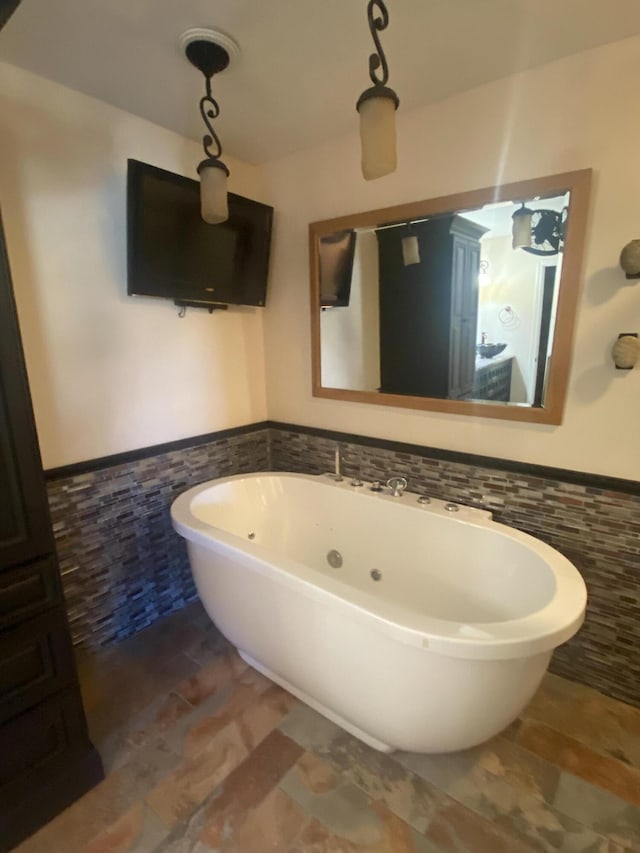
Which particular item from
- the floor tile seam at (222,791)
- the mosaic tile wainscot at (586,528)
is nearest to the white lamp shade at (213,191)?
the mosaic tile wainscot at (586,528)

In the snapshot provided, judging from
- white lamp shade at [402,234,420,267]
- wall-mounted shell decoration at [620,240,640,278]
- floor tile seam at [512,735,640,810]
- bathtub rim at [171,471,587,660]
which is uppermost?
white lamp shade at [402,234,420,267]

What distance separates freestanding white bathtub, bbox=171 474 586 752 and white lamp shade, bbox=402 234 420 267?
3.69ft

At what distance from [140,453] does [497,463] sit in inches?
65.5

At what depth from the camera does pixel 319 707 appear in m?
1.64

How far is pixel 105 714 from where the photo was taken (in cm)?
166

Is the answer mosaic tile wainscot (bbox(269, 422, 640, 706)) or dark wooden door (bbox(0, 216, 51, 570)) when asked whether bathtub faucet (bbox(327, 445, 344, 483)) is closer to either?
mosaic tile wainscot (bbox(269, 422, 640, 706))

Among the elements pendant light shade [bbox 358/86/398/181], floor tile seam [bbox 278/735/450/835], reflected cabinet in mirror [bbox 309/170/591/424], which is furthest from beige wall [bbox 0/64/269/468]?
floor tile seam [bbox 278/735/450/835]

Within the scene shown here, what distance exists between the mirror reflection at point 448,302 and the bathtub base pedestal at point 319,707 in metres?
1.38

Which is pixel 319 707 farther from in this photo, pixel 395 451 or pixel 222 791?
pixel 395 451

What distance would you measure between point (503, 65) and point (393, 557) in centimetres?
203

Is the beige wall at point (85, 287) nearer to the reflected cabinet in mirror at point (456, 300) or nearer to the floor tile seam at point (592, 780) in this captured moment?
the reflected cabinet in mirror at point (456, 300)

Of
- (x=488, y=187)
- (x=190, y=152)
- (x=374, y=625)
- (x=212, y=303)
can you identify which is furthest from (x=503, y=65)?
(x=374, y=625)

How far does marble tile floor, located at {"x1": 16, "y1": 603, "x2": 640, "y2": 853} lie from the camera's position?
1.24 meters

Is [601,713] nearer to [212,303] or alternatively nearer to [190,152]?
[212,303]
